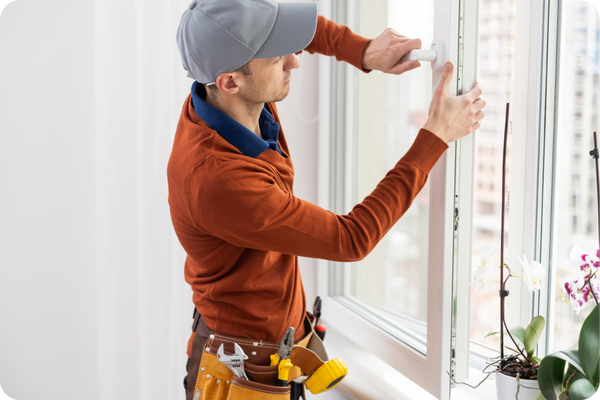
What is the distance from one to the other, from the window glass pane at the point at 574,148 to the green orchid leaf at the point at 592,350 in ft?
0.50

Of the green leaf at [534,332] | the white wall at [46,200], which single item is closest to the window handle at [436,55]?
the green leaf at [534,332]

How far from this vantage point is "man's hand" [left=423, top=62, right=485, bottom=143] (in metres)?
0.86

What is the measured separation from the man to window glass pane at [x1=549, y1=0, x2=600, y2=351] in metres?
0.16

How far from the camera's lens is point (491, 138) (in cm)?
98

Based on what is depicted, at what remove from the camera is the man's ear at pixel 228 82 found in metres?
0.88

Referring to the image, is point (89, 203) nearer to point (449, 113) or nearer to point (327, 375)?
point (327, 375)

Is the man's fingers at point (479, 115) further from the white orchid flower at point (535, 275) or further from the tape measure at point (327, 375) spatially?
the tape measure at point (327, 375)

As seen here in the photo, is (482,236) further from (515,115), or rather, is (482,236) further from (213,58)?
(213,58)

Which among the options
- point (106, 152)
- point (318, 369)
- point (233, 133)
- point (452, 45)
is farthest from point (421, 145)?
point (106, 152)

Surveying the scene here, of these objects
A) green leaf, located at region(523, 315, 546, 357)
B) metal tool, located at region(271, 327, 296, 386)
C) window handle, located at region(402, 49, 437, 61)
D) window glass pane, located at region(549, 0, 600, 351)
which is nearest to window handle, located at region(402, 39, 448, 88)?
window handle, located at region(402, 49, 437, 61)

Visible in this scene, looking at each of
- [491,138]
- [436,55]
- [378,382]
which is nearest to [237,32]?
[436,55]

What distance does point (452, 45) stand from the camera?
0.88m

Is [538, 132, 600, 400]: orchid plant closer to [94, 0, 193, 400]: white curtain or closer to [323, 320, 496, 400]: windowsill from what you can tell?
[323, 320, 496, 400]: windowsill

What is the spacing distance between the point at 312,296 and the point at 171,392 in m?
0.55
